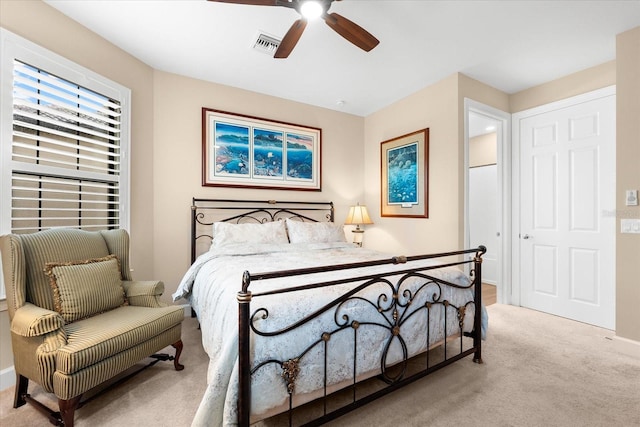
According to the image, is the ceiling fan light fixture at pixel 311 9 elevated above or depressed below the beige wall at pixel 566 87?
below

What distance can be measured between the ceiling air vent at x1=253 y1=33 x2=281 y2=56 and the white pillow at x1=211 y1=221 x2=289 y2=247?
1815mm

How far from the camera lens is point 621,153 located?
8.59 ft

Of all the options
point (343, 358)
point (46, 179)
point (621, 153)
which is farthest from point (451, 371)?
point (46, 179)

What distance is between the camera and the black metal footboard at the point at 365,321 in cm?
132

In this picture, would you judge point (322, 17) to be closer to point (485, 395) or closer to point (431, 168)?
point (431, 168)

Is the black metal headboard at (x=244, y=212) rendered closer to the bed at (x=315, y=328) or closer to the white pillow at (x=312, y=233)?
the white pillow at (x=312, y=233)

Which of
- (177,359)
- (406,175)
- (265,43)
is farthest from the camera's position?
(406,175)

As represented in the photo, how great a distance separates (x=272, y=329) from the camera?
4.64ft

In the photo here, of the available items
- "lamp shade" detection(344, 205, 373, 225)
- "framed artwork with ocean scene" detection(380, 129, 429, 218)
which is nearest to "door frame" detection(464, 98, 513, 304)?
"framed artwork with ocean scene" detection(380, 129, 429, 218)

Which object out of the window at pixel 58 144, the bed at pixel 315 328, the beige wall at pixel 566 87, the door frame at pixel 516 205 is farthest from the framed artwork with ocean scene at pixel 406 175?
the window at pixel 58 144

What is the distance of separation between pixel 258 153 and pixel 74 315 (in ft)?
8.38

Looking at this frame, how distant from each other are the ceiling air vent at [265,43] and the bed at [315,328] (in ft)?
6.49

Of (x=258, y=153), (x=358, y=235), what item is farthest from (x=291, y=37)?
(x=358, y=235)

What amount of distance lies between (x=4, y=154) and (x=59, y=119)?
0.48 metres
